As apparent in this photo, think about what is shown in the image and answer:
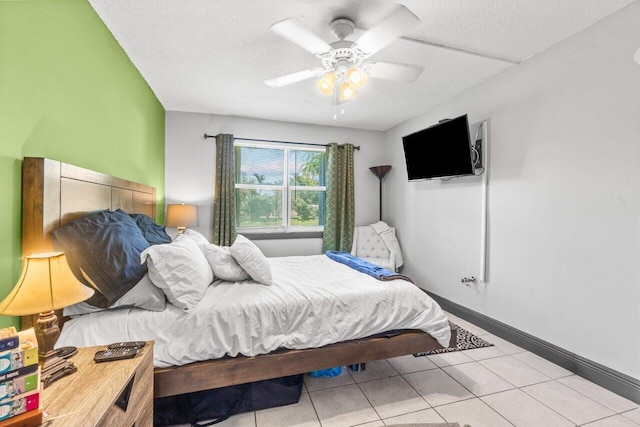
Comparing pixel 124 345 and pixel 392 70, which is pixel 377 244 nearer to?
pixel 392 70

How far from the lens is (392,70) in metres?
2.12

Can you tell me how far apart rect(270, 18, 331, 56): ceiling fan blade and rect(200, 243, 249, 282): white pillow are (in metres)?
1.54

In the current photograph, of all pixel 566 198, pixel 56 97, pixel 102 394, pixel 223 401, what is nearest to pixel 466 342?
pixel 566 198

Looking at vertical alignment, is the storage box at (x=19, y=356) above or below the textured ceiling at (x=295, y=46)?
below

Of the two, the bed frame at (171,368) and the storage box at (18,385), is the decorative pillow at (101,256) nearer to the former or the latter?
the bed frame at (171,368)

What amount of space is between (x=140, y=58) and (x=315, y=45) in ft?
5.51

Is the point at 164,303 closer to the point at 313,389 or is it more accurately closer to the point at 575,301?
the point at 313,389

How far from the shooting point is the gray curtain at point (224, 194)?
13.0 ft

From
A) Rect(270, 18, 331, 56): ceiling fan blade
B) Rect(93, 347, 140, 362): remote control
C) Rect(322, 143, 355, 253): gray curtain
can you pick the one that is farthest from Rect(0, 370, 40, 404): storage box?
Rect(322, 143, 355, 253): gray curtain

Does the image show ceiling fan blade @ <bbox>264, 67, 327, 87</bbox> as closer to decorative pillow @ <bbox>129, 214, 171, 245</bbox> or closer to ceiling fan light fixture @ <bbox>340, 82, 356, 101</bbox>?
ceiling fan light fixture @ <bbox>340, 82, 356, 101</bbox>

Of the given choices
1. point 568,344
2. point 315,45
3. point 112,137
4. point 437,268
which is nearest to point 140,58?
point 112,137

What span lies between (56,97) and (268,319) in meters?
1.65

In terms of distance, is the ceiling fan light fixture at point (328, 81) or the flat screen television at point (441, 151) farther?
the flat screen television at point (441, 151)

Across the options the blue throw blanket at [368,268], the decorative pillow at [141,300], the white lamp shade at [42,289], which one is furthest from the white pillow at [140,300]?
the blue throw blanket at [368,268]
